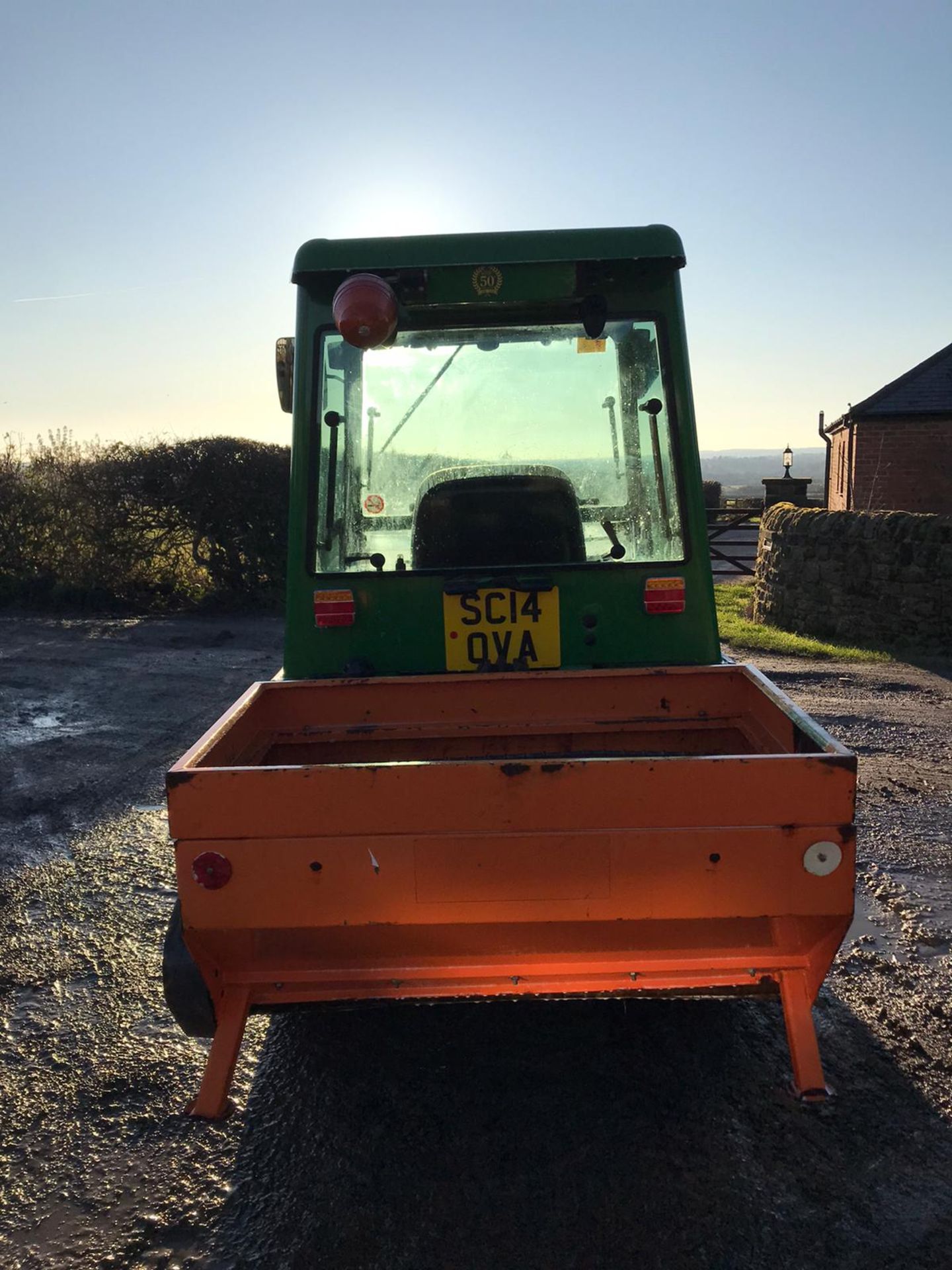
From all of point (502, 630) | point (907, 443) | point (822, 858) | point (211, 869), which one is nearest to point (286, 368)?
point (502, 630)

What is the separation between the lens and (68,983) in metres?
3.28

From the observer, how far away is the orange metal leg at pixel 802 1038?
7.55ft

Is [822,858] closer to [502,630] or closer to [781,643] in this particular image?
[502,630]

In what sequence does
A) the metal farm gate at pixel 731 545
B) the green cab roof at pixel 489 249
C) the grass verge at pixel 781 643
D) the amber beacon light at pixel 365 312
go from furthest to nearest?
the metal farm gate at pixel 731 545, the grass verge at pixel 781 643, the green cab roof at pixel 489 249, the amber beacon light at pixel 365 312

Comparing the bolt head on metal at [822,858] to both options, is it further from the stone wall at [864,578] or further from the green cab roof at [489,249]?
the stone wall at [864,578]

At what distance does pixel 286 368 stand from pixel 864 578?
25.2ft

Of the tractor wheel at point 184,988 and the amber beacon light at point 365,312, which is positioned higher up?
the amber beacon light at point 365,312

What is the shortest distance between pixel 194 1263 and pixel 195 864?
0.86 m

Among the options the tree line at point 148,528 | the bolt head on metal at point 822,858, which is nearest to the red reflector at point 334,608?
the bolt head on metal at point 822,858

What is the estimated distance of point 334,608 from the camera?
3.45 m

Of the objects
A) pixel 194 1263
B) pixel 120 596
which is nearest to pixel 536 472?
pixel 194 1263

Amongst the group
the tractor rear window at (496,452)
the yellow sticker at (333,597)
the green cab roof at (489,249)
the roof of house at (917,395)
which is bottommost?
the yellow sticker at (333,597)

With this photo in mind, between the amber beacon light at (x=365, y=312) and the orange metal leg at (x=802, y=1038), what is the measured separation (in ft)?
7.36

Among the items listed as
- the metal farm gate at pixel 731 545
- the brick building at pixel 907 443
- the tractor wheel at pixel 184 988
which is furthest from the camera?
the brick building at pixel 907 443
